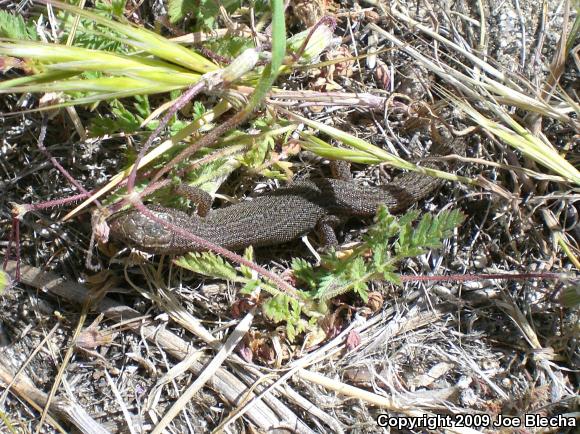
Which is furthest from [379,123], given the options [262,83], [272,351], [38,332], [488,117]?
[38,332]

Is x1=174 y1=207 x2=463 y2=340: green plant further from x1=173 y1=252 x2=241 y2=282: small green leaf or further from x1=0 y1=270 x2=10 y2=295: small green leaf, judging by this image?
x1=0 y1=270 x2=10 y2=295: small green leaf

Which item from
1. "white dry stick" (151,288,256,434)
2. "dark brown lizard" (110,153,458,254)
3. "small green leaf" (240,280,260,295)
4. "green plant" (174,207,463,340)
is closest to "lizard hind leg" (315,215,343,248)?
"dark brown lizard" (110,153,458,254)

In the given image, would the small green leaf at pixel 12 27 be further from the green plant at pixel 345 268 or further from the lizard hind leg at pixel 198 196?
the green plant at pixel 345 268

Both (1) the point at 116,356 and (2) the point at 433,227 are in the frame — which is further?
(1) the point at 116,356

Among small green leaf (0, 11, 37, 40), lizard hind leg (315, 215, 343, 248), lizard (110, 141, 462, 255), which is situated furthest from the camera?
lizard hind leg (315, 215, 343, 248)

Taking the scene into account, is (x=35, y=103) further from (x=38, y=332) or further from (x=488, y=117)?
(x=488, y=117)

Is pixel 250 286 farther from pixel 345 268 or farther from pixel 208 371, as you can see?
pixel 208 371

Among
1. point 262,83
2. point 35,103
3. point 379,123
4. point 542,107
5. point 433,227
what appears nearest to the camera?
point 262,83

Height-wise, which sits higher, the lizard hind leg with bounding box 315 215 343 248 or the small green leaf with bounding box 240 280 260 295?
the small green leaf with bounding box 240 280 260 295
